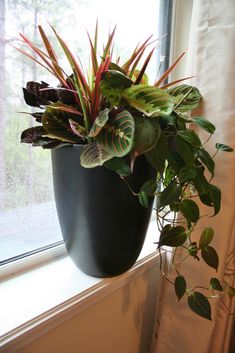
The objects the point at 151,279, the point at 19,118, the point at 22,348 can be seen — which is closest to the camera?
the point at 22,348

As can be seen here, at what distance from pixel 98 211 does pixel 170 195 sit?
0.54ft

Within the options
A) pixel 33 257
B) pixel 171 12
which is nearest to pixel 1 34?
pixel 33 257

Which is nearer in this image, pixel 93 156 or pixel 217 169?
pixel 93 156

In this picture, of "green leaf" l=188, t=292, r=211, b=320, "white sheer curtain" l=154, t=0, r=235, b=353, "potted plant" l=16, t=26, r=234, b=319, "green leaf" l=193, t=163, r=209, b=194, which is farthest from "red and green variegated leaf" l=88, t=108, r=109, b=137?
"green leaf" l=188, t=292, r=211, b=320

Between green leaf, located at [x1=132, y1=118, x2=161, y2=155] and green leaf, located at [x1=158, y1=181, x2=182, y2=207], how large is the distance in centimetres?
15

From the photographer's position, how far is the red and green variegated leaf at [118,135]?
0.46 meters

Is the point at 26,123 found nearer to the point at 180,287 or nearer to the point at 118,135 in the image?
the point at 118,135

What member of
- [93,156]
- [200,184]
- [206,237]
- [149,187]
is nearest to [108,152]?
[93,156]

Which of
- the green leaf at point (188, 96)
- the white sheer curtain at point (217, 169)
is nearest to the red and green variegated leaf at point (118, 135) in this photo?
the green leaf at point (188, 96)

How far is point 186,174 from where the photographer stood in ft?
1.91

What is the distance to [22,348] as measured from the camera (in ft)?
1.82

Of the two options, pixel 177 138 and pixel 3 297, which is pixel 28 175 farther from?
pixel 177 138

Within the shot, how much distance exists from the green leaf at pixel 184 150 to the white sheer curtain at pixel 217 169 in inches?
8.1

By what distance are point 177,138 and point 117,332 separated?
62cm
